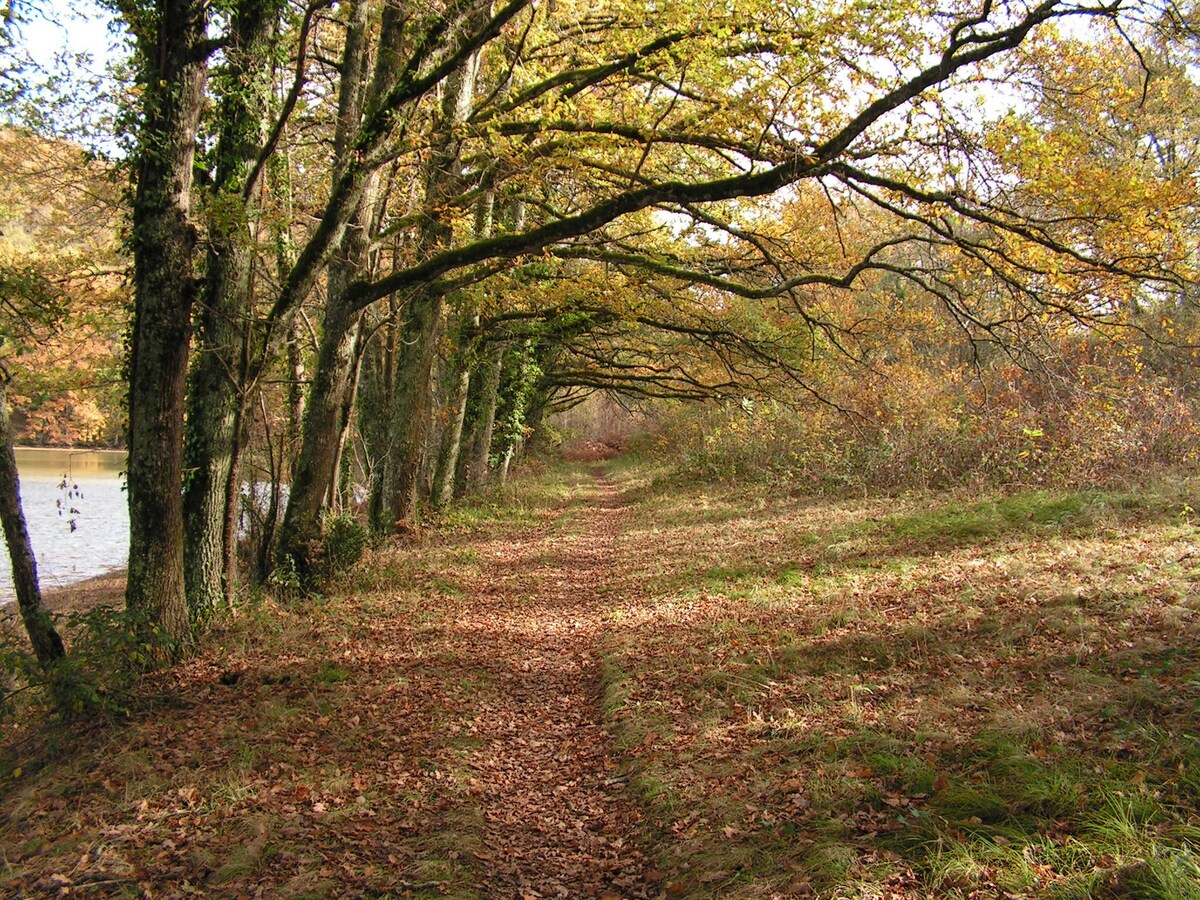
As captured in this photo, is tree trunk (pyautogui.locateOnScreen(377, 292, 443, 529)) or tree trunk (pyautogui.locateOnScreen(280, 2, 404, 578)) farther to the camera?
tree trunk (pyautogui.locateOnScreen(377, 292, 443, 529))

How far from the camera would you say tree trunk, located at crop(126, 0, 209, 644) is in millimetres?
6211

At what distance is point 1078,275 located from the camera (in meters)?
7.71

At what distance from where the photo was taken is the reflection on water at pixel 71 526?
15578 millimetres

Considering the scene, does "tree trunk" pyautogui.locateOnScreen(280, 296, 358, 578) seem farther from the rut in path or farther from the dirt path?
the rut in path

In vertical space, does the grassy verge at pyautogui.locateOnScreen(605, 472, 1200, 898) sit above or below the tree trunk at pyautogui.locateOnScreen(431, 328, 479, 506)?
below

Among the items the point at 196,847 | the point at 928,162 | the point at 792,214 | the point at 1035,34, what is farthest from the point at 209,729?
the point at 792,214

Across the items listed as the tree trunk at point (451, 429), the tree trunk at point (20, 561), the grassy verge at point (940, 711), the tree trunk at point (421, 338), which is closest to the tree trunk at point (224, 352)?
the tree trunk at point (20, 561)

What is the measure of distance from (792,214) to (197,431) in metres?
9.06

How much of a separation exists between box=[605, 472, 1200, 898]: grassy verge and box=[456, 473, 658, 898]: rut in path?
0.28m

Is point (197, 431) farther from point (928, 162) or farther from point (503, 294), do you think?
point (928, 162)

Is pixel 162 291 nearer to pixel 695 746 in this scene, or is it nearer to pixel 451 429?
pixel 695 746

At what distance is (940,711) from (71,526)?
10458 millimetres

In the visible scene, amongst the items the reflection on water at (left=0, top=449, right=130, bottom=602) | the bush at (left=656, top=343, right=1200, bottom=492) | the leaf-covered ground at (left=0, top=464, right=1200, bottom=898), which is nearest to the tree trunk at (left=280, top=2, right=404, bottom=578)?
the leaf-covered ground at (left=0, top=464, right=1200, bottom=898)

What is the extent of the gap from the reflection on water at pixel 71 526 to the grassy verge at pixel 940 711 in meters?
8.34
